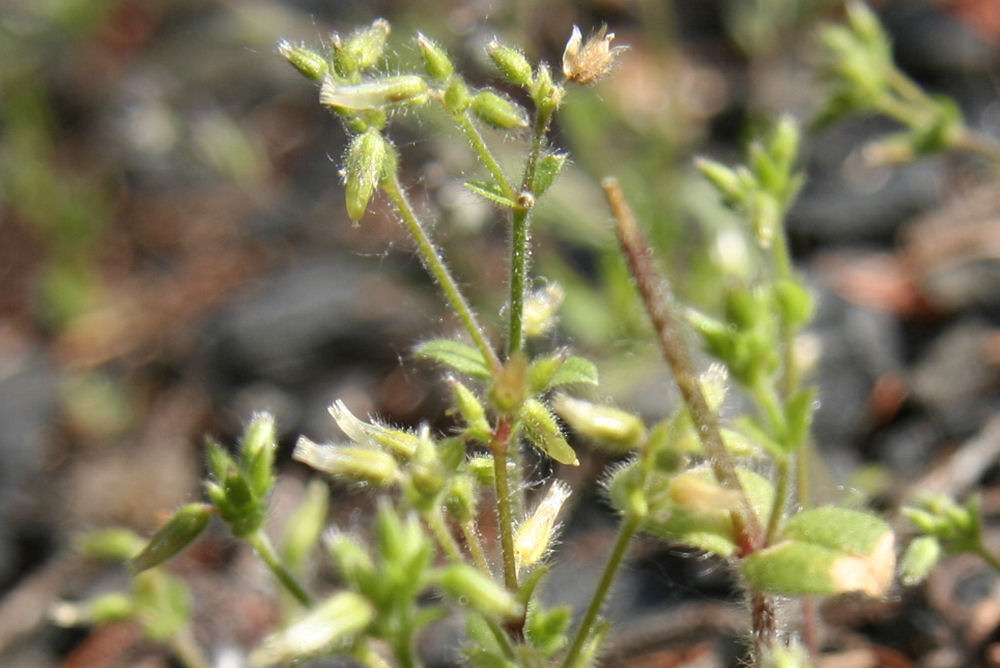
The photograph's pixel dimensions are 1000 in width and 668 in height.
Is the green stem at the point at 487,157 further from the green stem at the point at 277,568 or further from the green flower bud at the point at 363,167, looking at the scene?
the green stem at the point at 277,568

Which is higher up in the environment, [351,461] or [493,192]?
[493,192]

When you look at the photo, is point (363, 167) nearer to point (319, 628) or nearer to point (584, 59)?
point (584, 59)

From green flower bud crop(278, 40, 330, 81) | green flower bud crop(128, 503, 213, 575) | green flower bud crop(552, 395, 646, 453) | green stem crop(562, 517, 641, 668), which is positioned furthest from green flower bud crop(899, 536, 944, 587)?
green flower bud crop(278, 40, 330, 81)

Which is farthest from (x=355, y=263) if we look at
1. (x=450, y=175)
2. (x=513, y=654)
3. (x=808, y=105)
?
(x=513, y=654)

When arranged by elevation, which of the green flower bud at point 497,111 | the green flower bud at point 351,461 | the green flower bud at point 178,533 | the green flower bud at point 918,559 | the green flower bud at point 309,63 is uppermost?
the green flower bud at point 309,63

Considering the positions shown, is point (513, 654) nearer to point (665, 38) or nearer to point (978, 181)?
point (978, 181)

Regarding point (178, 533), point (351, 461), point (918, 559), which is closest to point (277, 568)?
point (178, 533)

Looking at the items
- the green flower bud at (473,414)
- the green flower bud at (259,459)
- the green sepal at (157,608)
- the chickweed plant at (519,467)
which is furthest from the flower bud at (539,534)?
the green sepal at (157,608)
